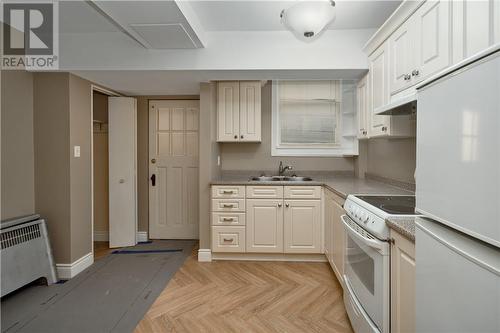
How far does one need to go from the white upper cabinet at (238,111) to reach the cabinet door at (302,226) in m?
0.98

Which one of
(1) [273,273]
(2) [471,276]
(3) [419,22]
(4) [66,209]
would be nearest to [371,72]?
(3) [419,22]

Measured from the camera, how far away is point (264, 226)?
3.24 m

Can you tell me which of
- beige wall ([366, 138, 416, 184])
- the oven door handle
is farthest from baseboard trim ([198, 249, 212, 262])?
beige wall ([366, 138, 416, 184])

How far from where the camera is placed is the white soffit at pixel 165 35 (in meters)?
2.31

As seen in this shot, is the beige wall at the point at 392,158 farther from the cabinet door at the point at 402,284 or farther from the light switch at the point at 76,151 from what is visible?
the light switch at the point at 76,151

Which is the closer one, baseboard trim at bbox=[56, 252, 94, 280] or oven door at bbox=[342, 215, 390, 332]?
oven door at bbox=[342, 215, 390, 332]

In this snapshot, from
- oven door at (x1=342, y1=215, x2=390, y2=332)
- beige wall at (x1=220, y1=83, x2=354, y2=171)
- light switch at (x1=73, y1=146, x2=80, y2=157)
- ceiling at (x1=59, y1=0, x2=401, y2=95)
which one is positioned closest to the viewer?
oven door at (x1=342, y1=215, x2=390, y2=332)

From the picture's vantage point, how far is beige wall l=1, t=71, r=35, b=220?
255cm

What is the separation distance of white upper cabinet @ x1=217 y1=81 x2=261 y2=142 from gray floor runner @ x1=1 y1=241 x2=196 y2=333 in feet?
5.39

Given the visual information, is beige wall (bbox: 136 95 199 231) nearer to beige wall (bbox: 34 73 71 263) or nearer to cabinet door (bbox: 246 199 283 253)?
beige wall (bbox: 34 73 71 263)

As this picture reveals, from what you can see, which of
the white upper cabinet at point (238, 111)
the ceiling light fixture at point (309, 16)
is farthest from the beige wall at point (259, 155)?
the ceiling light fixture at point (309, 16)

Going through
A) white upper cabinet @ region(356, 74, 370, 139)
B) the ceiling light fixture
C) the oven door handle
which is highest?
the ceiling light fixture

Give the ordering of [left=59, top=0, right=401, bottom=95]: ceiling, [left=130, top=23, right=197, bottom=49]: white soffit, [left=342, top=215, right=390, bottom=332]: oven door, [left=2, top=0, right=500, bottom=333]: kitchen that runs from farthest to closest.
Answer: [left=59, top=0, right=401, bottom=95]: ceiling
[left=130, top=23, right=197, bottom=49]: white soffit
[left=342, top=215, right=390, bottom=332]: oven door
[left=2, top=0, right=500, bottom=333]: kitchen

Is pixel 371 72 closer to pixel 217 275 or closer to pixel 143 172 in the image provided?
pixel 217 275
